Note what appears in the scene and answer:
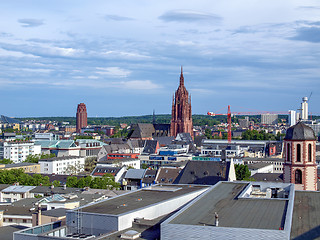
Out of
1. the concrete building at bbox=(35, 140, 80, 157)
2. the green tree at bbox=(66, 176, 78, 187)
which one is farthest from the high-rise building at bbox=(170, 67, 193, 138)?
the green tree at bbox=(66, 176, 78, 187)

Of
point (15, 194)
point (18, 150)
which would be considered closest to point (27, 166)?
point (18, 150)

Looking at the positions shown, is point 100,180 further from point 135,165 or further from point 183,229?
point 183,229

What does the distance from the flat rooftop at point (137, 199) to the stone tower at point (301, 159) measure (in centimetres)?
841

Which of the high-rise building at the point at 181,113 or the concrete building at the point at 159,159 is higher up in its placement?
the high-rise building at the point at 181,113

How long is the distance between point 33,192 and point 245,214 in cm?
4754

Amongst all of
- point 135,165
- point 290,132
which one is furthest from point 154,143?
point 290,132

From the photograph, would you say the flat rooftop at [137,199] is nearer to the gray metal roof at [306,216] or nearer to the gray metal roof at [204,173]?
the gray metal roof at [306,216]

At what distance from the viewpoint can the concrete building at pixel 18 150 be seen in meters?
145

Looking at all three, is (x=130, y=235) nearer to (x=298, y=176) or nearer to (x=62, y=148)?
(x=298, y=176)

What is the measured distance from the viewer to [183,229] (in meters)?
26.4

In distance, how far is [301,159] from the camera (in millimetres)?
44812

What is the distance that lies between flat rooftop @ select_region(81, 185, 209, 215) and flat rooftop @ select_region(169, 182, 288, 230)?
4335 mm

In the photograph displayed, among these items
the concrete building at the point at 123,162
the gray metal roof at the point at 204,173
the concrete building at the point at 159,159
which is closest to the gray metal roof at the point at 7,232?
the gray metal roof at the point at 204,173

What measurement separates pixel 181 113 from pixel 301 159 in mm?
152125
